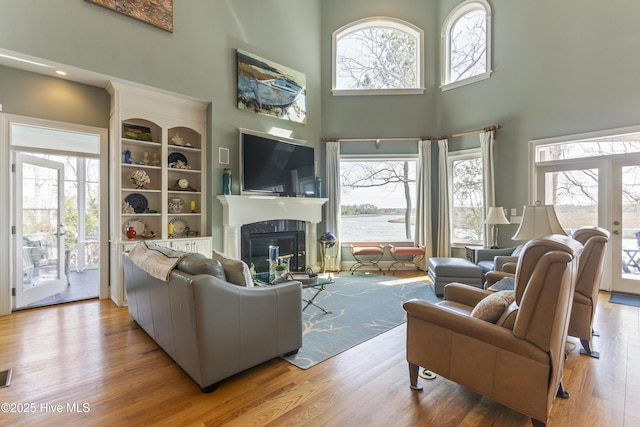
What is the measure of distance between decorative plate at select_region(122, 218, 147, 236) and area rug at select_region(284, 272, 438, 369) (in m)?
2.56

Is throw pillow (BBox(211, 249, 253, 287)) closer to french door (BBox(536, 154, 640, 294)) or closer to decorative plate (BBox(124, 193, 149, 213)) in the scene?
decorative plate (BBox(124, 193, 149, 213))

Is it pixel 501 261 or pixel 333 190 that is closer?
pixel 501 261

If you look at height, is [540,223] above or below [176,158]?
below

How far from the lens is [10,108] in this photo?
3586mm

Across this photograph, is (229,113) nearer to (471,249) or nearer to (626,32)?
(471,249)

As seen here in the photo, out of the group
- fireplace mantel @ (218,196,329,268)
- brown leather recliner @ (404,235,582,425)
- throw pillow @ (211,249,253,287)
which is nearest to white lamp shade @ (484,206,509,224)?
fireplace mantel @ (218,196,329,268)

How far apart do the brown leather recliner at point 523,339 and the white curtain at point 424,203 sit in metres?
4.27

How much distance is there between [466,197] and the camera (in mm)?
5934

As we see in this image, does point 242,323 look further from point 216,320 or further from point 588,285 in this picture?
point 588,285

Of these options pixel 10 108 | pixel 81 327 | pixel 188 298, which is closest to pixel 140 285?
pixel 81 327

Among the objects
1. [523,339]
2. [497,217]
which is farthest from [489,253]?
[523,339]

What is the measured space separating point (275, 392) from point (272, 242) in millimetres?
3456

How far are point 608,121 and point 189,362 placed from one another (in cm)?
597

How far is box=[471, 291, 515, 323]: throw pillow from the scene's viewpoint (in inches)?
72.2
